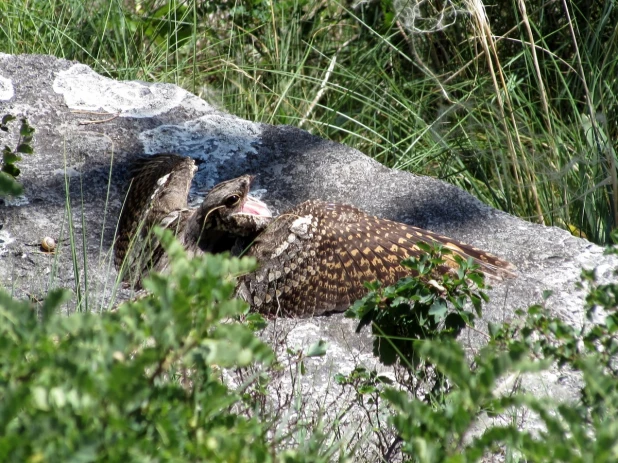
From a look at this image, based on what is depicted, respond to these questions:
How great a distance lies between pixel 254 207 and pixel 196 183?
0.50m

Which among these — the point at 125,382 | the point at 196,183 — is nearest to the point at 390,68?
the point at 196,183

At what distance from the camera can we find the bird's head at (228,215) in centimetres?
314

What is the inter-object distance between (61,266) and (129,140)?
32.6 inches

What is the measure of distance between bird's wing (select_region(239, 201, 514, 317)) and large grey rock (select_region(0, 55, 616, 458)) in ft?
0.34

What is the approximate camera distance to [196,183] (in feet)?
12.4

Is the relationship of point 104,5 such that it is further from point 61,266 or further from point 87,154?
point 61,266

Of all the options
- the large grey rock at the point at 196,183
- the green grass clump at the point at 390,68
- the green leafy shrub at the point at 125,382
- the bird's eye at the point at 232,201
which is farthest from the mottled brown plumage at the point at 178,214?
the green leafy shrub at the point at 125,382

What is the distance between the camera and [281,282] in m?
3.07

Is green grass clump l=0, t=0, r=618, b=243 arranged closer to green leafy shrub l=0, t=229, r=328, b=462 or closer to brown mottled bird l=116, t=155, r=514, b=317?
brown mottled bird l=116, t=155, r=514, b=317

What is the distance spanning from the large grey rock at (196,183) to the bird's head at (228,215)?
0.40 m

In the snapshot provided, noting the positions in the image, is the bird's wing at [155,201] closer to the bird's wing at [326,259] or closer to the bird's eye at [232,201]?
Result: the bird's eye at [232,201]

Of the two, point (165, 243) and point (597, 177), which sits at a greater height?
point (165, 243)

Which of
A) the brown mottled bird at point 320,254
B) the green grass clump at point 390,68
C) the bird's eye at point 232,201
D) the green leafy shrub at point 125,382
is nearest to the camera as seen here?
the green leafy shrub at point 125,382

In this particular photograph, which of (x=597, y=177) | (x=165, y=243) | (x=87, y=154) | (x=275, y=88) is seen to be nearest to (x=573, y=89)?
(x=597, y=177)
